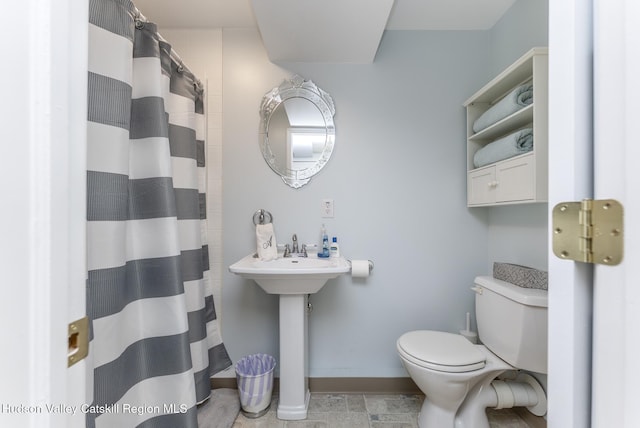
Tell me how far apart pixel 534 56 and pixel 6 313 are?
172cm

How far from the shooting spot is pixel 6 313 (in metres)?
0.32

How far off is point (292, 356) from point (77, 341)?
4.08 ft

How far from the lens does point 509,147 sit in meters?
1.28

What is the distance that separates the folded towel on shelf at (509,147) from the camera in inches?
48.2

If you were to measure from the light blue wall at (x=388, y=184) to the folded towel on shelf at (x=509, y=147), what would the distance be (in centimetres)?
27

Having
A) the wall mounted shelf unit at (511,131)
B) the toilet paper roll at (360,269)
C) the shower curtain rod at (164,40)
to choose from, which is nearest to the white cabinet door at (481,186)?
the wall mounted shelf unit at (511,131)

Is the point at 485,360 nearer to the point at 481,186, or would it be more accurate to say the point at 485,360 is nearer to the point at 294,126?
the point at 481,186

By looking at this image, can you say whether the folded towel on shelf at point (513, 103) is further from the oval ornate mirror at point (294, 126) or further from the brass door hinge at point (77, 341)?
the brass door hinge at point (77, 341)

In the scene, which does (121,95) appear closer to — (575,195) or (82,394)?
(82,394)

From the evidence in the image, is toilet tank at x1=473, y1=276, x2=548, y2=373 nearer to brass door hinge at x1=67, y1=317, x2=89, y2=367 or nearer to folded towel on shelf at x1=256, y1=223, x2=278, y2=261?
folded towel on shelf at x1=256, y1=223, x2=278, y2=261

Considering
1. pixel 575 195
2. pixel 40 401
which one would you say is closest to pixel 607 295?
pixel 575 195

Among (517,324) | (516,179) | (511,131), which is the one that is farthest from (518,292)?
(511,131)

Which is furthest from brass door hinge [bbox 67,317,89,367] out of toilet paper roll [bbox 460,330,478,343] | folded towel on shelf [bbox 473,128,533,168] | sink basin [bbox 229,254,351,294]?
toilet paper roll [bbox 460,330,478,343]

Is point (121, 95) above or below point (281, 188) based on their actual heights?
above
